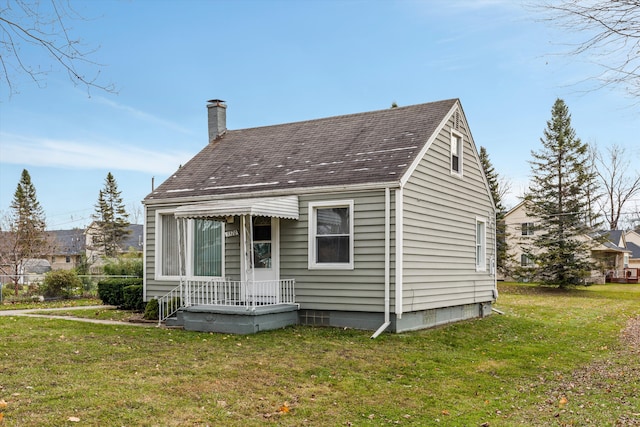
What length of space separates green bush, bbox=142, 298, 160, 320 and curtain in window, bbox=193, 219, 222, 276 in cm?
122

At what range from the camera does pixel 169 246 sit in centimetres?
1493

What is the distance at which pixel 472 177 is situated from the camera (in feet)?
51.9

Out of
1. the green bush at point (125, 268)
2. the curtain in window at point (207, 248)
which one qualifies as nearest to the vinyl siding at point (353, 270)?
the curtain in window at point (207, 248)

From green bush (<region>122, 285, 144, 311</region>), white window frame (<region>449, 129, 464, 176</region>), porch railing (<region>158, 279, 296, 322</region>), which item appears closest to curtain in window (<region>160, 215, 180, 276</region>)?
porch railing (<region>158, 279, 296, 322</region>)

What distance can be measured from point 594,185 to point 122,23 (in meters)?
32.9

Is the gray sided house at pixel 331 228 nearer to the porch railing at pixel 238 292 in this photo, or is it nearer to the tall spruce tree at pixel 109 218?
the porch railing at pixel 238 292

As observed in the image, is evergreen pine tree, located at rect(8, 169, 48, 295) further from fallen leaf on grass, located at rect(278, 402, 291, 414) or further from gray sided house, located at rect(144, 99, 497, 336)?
fallen leaf on grass, located at rect(278, 402, 291, 414)

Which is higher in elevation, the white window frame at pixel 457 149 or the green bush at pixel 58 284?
the white window frame at pixel 457 149

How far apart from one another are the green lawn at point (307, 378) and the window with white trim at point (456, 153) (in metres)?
4.46

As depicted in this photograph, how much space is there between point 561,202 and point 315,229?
25.6m

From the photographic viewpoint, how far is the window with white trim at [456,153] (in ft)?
48.1

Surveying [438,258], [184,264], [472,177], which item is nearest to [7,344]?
[184,264]

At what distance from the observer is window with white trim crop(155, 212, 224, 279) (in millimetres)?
14016

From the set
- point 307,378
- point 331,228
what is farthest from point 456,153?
point 307,378
